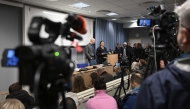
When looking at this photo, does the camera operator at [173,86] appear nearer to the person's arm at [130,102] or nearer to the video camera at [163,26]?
the video camera at [163,26]

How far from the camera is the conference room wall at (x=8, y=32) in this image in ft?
14.4

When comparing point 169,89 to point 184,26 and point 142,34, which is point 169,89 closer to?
point 184,26

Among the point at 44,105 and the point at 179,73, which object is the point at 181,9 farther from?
the point at 44,105

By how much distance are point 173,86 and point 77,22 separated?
0.49m

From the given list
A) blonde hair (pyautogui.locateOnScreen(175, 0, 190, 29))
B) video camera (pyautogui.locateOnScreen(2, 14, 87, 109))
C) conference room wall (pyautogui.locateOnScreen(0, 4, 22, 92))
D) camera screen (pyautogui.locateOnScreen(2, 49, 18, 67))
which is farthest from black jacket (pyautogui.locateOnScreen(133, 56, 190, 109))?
conference room wall (pyautogui.locateOnScreen(0, 4, 22, 92))

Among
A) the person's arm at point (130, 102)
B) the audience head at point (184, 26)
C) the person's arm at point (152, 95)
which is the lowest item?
the person's arm at point (130, 102)

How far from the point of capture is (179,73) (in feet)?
2.04

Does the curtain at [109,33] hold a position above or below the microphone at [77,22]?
above

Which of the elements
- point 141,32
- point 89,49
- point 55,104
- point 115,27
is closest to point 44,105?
point 55,104

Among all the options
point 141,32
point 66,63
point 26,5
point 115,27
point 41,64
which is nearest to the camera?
point 41,64

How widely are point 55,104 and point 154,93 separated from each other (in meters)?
0.40

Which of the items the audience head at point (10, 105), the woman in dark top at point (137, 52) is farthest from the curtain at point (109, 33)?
the audience head at point (10, 105)

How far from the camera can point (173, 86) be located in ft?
2.07

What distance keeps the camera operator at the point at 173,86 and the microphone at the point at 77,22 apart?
1.26 ft
